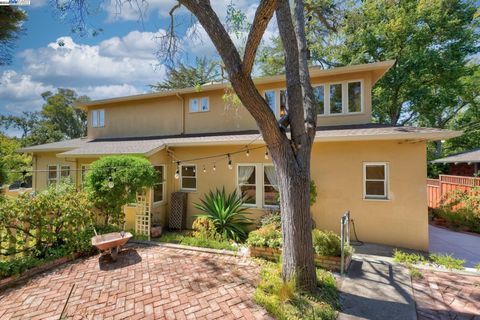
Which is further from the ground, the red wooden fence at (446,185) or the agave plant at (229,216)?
the red wooden fence at (446,185)

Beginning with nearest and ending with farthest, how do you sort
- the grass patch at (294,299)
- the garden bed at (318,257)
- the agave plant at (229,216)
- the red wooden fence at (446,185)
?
the grass patch at (294,299) → the garden bed at (318,257) → the agave plant at (229,216) → the red wooden fence at (446,185)

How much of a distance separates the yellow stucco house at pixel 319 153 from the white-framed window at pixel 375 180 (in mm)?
31

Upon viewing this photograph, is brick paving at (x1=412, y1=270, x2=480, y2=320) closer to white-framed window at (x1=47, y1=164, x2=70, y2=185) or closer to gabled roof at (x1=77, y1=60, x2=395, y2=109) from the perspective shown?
gabled roof at (x1=77, y1=60, x2=395, y2=109)

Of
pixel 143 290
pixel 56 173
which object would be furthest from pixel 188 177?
pixel 56 173

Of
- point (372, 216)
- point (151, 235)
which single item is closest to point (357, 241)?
point (372, 216)

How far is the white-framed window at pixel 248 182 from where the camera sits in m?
9.49

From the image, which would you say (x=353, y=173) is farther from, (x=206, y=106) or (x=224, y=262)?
(x=206, y=106)

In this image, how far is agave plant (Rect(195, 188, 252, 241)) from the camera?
833cm

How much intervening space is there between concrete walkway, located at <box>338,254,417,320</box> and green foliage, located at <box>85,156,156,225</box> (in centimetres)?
683

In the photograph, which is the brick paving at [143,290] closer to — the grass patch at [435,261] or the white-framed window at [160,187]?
the white-framed window at [160,187]

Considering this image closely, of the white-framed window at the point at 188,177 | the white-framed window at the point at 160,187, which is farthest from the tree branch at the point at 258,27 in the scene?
the white-framed window at the point at 160,187

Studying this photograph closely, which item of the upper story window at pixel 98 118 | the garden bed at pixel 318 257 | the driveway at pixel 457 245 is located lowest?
the driveway at pixel 457 245

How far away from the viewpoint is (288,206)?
4.40 metres

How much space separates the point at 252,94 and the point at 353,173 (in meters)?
5.78
